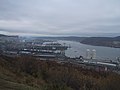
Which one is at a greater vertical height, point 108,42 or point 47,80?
point 47,80

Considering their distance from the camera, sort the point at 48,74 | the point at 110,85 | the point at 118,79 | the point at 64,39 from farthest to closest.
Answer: the point at 64,39 < the point at 48,74 < the point at 118,79 < the point at 110,85

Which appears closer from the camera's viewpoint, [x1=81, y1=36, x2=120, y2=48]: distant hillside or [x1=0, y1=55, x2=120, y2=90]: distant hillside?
[x1=0, y1=55, x2=120, y2=90]: distant hillside

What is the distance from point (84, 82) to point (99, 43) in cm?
9762

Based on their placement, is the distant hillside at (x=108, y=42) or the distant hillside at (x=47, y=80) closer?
the distant hillside at (x=47, y=80)

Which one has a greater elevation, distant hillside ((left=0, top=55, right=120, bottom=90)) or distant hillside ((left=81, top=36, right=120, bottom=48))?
distant hillside ((left=0, top=55, right=120, bottom=90))

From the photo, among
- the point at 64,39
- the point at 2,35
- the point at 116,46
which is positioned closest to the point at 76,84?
the point at 116,46

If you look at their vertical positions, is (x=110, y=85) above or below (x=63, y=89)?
below

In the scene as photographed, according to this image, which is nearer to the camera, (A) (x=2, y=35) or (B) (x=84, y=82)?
(B) (x=84, y=82)

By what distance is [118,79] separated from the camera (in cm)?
1462

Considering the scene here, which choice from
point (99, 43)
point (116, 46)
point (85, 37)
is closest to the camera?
point (116, 46)

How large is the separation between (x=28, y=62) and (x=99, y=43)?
303 ft

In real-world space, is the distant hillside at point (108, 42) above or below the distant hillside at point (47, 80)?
below

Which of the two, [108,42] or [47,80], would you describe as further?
[108,42]

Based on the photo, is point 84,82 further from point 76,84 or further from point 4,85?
point 4,85
